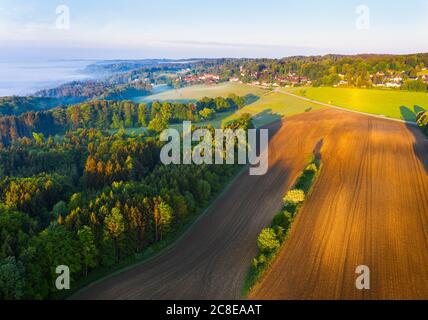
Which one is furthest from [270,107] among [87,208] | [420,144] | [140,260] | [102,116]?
[87,208]

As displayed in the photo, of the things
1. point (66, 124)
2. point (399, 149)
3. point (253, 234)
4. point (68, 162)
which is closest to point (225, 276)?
point (253, 234)

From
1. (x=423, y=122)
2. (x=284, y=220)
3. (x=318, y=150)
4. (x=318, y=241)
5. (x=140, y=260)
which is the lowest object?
(x=140, y=260)

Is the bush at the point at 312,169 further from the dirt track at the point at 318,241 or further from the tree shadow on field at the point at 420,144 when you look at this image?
the tree shadow on field at the point at 420,144

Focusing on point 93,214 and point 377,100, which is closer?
point 93,214

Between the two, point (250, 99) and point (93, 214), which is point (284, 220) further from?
point (250, 99)

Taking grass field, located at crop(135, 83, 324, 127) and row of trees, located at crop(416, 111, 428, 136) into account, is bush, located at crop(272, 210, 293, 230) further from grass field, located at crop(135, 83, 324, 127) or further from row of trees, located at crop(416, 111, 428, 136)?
grass field, located at crop(135, 83, 324, 127)

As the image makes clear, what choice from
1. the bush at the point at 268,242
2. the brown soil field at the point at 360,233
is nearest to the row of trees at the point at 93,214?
the bush at the point at 268,242
